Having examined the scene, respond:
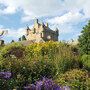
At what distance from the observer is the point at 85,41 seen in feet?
64.7

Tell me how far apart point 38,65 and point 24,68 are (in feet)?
2.50

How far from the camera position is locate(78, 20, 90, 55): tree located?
1912 centimetres

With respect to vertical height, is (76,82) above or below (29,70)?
below

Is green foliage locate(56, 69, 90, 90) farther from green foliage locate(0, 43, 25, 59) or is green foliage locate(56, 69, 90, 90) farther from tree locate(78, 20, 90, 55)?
tree locate(78, 20, 90, 55)

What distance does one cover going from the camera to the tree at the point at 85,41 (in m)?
19.1

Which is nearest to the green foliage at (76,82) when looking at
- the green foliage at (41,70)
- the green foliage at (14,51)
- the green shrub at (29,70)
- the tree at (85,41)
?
the green foliage at (41,70)

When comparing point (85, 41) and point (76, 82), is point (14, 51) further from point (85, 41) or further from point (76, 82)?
point (85, 41)

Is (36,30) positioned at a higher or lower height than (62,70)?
higher

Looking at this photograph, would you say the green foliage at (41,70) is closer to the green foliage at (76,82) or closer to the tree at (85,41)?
the green foliage at (76,82)

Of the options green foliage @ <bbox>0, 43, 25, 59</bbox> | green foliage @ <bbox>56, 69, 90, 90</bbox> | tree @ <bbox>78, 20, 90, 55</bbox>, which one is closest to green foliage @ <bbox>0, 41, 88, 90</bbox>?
green foliage @ <bbox>56, 69, 90, 90</bbox>

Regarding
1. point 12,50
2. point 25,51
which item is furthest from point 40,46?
point 12,50

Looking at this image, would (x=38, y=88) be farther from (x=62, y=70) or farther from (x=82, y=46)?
(x=82, y=46)

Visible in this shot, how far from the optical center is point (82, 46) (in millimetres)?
19594

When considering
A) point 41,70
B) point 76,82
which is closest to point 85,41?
Result: point 41,70
